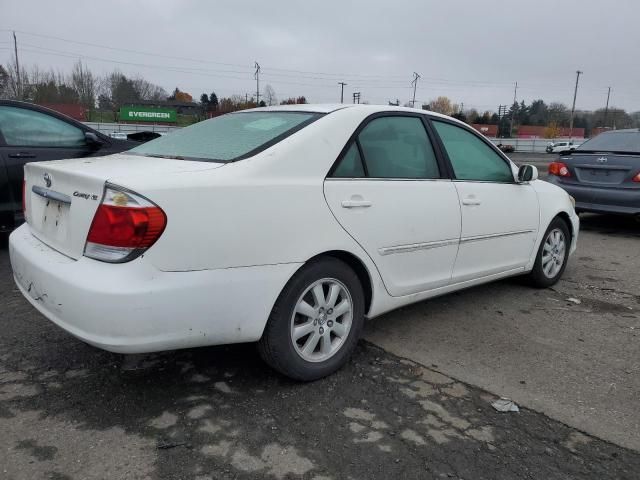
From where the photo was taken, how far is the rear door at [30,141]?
16.7ft

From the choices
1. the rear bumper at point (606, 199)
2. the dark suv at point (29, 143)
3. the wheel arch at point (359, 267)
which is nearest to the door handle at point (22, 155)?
the dark suv at point (29, 143)

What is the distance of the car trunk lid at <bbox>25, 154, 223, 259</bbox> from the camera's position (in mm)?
2404

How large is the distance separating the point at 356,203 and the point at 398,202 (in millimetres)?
351

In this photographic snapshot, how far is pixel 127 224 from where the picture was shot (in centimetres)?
223

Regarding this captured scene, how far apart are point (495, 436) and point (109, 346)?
1782 mm

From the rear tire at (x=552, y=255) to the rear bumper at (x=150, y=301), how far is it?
113 inches

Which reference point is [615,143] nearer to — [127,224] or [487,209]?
[487,209]

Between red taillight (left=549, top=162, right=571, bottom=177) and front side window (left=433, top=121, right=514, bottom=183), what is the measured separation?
4.02 m

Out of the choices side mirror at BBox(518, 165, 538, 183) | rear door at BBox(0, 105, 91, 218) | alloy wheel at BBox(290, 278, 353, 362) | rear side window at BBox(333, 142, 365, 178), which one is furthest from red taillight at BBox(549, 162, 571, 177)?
rear door at BBox(0, 105, 91, 218)

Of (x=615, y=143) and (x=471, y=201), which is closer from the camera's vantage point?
(x=471, y=201)

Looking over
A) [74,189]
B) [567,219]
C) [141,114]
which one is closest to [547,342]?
A: [567,219]

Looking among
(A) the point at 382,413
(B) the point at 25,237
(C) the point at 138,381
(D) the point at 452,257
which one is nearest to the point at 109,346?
(C) the point at 138,381

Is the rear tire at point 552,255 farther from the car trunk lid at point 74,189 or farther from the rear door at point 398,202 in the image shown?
the car trunk lid at point 74,189

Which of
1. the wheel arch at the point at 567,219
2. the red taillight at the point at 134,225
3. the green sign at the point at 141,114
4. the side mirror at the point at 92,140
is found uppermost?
the green sign at the point at 141,114
